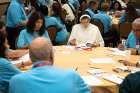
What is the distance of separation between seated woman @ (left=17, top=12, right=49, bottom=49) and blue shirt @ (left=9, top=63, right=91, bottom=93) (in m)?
3.04

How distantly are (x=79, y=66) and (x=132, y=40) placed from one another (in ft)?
5.16

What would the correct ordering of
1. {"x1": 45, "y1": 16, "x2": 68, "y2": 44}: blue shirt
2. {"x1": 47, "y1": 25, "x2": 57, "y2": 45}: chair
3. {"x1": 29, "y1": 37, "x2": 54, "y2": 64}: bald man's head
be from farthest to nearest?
{"x1": 45, "y1": 16, "x2": 68, "y2": 44}: blue shirt
{"x1": 47, "y1": 25, "x2": 57, "y2": 45}: chair
{"x1": 29, "y1": 37, "x2": 54, "y2": 64}: bald man's head

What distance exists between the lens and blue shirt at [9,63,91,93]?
104 inches

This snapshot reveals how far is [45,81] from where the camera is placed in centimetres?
264

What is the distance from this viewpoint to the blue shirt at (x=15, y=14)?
26.0ft

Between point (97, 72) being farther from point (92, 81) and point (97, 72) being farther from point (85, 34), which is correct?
point (85, 34)

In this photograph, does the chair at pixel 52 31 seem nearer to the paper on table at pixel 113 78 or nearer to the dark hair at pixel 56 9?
the dark hair at pixel 56 9

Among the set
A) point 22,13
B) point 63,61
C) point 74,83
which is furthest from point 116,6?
point 74,83

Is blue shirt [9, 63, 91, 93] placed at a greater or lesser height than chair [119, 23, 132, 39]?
greater

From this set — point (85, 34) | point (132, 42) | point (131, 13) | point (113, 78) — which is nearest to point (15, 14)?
→ point (85, 34)

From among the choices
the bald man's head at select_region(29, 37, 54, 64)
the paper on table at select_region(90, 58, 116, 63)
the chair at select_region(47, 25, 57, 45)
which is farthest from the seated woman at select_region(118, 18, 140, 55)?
the bald man's head at select_region(29, 37, 54, 64)

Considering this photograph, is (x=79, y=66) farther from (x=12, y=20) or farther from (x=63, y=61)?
(x=12, y=20)

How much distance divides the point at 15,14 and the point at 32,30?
2.29m

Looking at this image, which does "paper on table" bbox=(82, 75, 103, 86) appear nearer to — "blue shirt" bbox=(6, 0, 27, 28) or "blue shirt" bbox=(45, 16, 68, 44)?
"blue shirt" bbox=(45, 16, 68, 44)
